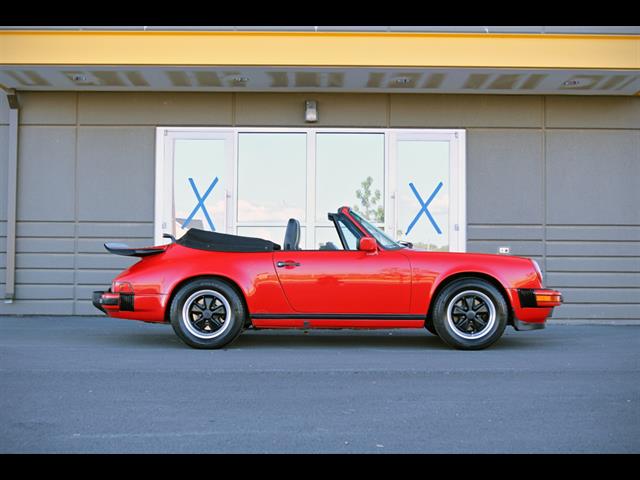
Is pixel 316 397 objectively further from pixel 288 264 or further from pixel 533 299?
pixel 533 299

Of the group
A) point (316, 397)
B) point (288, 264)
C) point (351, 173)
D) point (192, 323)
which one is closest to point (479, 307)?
point (288, 264)

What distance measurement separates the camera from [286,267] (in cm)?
775

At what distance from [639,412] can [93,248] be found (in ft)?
28.1

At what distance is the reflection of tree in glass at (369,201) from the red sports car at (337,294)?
12.9ft

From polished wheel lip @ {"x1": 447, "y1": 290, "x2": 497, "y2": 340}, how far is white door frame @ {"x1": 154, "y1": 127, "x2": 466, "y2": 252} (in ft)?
12.9

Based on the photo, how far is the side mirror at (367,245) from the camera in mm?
7730

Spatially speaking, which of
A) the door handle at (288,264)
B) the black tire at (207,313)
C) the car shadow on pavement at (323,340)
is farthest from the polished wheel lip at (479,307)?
the black tire at (207,313)

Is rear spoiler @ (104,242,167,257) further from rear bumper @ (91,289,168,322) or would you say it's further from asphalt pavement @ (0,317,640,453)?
asphalt pavement @ (0,317,640,453)

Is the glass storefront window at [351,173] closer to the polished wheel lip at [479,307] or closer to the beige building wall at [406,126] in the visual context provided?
the beige building wall at [406,126]

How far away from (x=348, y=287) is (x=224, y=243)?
135 cm

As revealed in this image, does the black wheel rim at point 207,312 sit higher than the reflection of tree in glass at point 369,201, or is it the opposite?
the reflection of tree in glass at point 369,201

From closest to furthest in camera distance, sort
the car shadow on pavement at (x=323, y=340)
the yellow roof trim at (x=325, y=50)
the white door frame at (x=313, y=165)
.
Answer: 1. the car shadow on pavement at (x=323, y=340)
2. the yellow roof trim at (x=325, y=50)
3. the white door frame at (x=313, y=165)

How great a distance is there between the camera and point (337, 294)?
303 inches
